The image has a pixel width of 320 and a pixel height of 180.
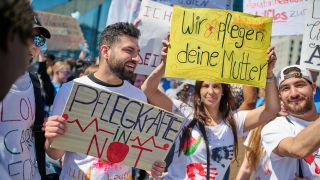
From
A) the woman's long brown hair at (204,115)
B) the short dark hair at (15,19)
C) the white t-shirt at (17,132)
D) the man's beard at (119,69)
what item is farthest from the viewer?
the woman's long brown hair at (204,115)

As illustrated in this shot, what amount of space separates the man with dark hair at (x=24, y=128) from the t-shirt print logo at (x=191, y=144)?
3.12ft

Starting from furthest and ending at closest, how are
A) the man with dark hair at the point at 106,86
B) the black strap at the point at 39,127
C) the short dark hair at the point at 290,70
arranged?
the short dark hair at the point at 290,70 → the man with dark hair at the point at 106,86 → the black strap at the point at 39,127

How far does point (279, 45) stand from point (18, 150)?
11977 millimetres

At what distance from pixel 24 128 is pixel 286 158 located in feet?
5.67

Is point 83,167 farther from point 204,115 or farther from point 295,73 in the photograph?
point 295,73

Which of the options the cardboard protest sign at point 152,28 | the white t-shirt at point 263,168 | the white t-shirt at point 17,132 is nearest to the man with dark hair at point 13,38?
the white t-shirt at point 17,132

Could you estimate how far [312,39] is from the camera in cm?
325

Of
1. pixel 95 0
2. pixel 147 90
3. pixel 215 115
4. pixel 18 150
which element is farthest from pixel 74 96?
pixel 95 0

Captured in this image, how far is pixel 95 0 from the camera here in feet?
53.1

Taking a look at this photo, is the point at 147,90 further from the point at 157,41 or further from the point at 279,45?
the point at 279,45

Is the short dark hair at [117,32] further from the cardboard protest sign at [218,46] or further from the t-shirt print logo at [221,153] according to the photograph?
the t-shirt print logo at [221,153]

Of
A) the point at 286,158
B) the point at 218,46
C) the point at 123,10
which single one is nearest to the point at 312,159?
the point at 286,158

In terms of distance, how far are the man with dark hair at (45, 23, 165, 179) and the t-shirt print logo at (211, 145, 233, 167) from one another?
0.50m

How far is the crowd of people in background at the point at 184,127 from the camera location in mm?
2189
